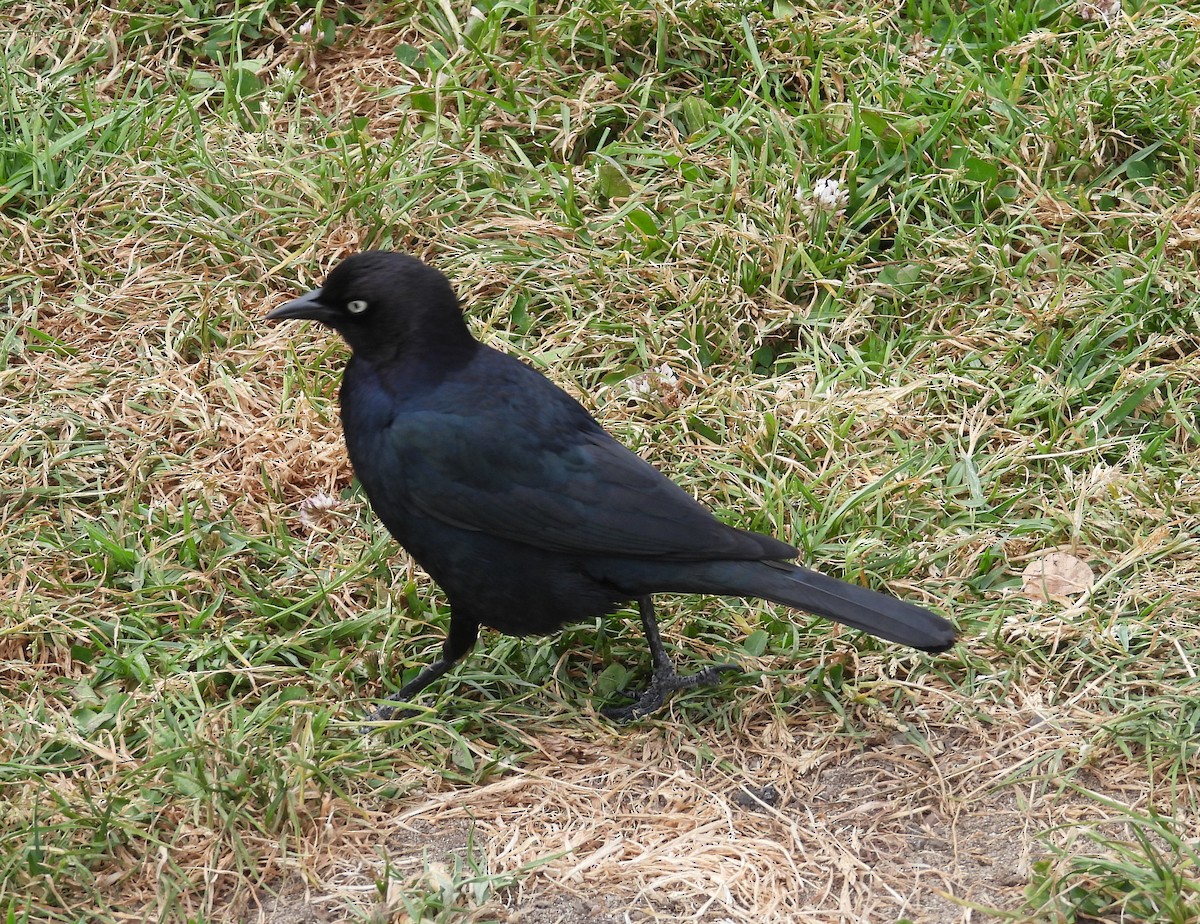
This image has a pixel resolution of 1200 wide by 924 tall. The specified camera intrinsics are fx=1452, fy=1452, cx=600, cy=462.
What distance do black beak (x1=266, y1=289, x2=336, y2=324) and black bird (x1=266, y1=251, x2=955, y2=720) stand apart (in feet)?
0.14

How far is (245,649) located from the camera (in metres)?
3.77

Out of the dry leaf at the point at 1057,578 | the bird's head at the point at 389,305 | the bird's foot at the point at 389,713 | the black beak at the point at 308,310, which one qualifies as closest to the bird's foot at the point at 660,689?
the bird's foot at the point at 389,713

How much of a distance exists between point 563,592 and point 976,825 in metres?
1.10

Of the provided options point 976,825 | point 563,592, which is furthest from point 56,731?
point 976,825

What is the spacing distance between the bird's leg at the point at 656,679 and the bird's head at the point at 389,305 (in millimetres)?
866

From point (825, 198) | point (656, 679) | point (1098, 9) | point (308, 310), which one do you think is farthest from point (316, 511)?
point (1098, 9)

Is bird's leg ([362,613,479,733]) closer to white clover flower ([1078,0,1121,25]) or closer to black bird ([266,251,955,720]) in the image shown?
black bird ([266,251,955,720])

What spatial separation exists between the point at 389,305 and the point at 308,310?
0.80 feet

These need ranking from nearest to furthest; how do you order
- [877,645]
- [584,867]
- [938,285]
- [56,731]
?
[584,867]
[56,731]
[877,645]
[938,285]

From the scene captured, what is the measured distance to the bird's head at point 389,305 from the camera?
3703mm

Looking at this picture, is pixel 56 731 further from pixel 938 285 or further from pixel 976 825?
pixel 938 285

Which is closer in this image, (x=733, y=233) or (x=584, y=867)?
(x=584, y=867)

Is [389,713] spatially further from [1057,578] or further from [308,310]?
[1057,578]

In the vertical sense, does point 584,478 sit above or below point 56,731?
above
